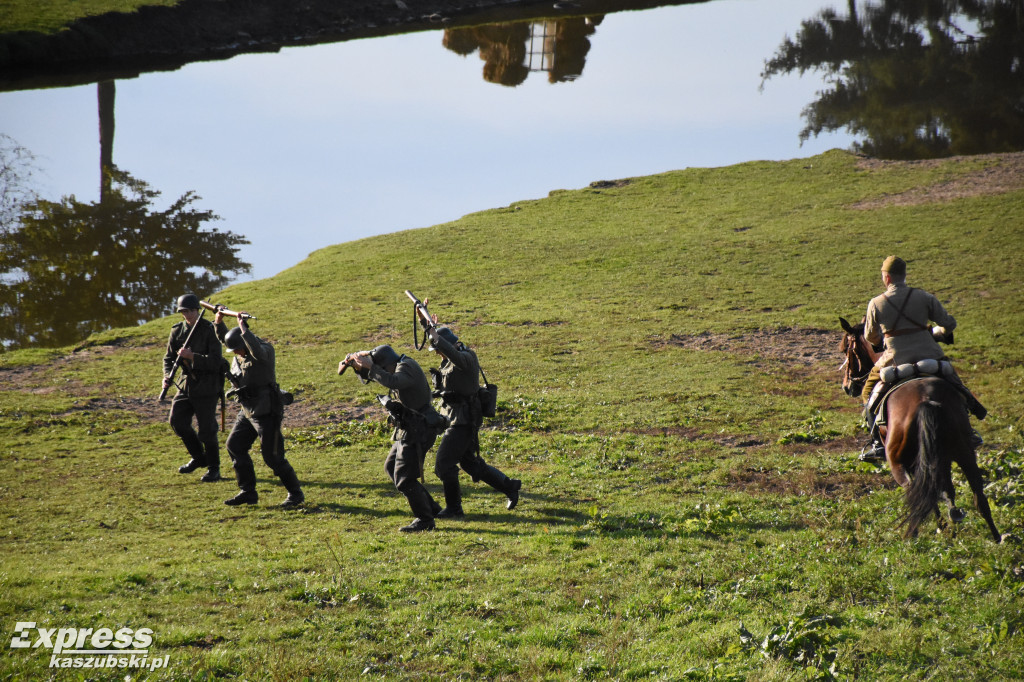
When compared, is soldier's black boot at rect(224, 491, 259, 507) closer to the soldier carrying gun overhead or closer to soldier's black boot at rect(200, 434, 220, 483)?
soldier's black boot at rect(200, 434, 220, 483)

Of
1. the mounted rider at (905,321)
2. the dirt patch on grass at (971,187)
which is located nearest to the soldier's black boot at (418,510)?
the mounted rider at (905,321)

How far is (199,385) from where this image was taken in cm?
1509

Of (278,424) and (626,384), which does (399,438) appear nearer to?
(278,424)

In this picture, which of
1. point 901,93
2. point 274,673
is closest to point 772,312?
point 274,673

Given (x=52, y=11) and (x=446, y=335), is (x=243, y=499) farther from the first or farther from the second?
(x=52, y=11)

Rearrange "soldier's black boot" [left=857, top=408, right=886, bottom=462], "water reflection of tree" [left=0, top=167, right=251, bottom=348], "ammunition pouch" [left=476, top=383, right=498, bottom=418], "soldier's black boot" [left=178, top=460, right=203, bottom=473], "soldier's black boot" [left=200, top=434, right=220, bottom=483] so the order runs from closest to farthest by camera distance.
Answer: "soldier's black boot" [left=857, top=408, right=886, bottom=462] < "ammunition pouch" [left=476, top=383, right=498, bottom=418] < "soldier's black boot" [left=200, top=434, right=220, bottom=483] < "soldier's black boot" [left=178, top=460, right=203, bottom=473] < "water reflection of tree" [left=0, top=167, right=251, bottom=348]

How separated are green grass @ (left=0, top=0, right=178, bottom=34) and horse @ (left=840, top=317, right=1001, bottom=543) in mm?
59000

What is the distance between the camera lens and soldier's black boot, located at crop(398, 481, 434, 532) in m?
11.9

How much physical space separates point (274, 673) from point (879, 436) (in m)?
8.35

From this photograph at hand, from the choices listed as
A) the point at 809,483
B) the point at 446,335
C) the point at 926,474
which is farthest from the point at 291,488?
the point at 926,474

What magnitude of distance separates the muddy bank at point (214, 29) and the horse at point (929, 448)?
55280 millimetres

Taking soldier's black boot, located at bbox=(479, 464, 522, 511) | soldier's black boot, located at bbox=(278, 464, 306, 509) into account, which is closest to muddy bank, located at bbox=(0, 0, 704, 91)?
soldier's black boot, located at bbox=(278, 464, 306, 509)

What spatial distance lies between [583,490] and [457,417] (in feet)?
8.46

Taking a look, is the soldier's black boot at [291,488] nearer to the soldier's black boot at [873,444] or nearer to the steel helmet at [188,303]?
the steel helmet at [188,303]
